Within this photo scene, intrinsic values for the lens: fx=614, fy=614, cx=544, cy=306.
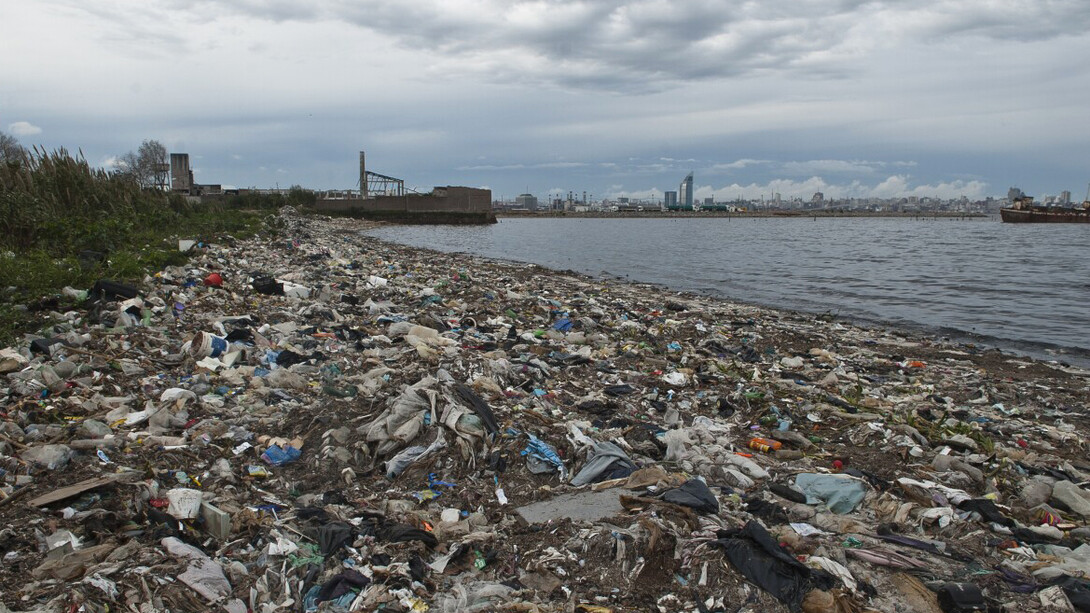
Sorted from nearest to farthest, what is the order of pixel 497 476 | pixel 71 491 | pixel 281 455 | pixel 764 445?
pixel 71 491, pixel 497 476, pixel 281 455, pixel 764 445

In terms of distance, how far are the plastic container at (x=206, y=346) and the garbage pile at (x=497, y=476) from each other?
0.03m

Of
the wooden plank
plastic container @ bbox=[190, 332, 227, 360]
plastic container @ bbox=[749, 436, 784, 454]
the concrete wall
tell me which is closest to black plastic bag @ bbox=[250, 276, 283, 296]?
plastic container @ bbox=[190, 332, 227, 360]

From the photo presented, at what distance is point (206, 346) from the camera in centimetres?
641

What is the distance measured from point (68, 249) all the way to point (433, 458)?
28.0 ft

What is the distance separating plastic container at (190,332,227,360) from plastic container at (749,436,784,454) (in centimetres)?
535

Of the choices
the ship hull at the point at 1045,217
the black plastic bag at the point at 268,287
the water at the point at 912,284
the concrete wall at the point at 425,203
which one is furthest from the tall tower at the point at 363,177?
the ship hull at the point at 1045,217

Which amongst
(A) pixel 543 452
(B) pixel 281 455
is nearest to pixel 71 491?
(B) pixel 281 455

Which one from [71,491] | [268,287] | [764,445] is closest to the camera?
[71,491]

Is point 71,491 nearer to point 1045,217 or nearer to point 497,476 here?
point 497,476

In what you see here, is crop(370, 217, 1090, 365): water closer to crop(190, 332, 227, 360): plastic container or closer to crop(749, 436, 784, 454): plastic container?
crop(749, 436, 784, 454): plastic container

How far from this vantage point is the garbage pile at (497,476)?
2.94m

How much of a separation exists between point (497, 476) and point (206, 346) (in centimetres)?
397

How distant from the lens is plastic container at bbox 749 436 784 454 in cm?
511

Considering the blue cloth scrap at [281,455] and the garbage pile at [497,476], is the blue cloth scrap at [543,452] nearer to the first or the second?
the garbage pile at [497,476]
